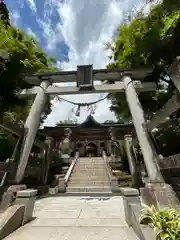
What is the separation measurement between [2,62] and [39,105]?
2529 mm

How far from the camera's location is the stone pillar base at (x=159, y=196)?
3849 millimetres

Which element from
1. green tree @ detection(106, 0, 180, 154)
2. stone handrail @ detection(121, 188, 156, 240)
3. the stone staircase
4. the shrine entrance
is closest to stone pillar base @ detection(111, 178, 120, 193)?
the stone staircase

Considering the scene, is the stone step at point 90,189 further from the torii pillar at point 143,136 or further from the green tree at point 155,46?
the torii pillar at point 143,136

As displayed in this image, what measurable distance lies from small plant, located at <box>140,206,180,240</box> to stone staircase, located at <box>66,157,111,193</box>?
23.1ft

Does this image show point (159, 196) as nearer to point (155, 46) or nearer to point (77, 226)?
point (77, 226)

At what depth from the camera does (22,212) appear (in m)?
3.86

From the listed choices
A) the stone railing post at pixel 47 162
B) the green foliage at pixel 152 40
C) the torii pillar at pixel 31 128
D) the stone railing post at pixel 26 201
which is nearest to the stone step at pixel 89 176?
the stone railing post at pixel 47 162

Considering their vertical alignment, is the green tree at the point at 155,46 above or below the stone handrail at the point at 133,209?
above

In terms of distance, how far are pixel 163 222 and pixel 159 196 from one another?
1711 mm

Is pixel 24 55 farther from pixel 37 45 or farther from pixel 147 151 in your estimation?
pixel 147 151

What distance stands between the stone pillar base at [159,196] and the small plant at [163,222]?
117 cm

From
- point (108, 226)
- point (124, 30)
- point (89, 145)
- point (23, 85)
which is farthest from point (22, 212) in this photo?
point (89, 145)

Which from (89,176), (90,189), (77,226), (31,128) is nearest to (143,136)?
(77,226)

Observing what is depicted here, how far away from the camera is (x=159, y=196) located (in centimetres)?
405
